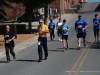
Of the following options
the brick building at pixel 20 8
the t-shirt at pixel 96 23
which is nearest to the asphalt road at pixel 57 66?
the t-shirt at pixel 96 23

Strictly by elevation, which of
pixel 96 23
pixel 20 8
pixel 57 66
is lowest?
pixel 57 66

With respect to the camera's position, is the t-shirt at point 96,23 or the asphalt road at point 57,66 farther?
the t-shirt at point 96,23

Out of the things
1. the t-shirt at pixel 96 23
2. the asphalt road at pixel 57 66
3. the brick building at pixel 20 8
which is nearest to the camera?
the asphalt road at pixel 57 66

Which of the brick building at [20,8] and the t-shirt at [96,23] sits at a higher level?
the brick building at [20,8]

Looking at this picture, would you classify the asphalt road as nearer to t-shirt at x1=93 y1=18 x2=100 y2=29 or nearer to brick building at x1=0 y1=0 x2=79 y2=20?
t-shirt at x1=93 y1=18 x2=100 y2=29

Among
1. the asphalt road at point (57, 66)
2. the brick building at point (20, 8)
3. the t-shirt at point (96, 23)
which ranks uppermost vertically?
the brick building at point (20, 8)

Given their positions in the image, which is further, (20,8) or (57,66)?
(20,8)

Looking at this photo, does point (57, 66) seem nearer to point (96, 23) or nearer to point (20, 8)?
point (96, 23)

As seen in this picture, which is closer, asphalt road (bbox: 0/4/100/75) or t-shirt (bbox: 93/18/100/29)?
asphalt road (bbox: 0/4/100/75)

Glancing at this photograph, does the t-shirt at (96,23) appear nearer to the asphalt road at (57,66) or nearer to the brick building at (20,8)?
the asphalt road at (57,66)

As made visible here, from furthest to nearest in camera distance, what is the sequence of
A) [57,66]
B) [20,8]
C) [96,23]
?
[20,8], [96,23], [57,66]

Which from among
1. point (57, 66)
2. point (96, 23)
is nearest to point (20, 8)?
point (96, 23)

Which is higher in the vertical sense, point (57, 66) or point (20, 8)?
point (20, 8)

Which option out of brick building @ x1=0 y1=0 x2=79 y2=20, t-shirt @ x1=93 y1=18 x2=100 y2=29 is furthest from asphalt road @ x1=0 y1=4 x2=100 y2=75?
brick building @ x1=0 y1=0 x2=79 y2=20
